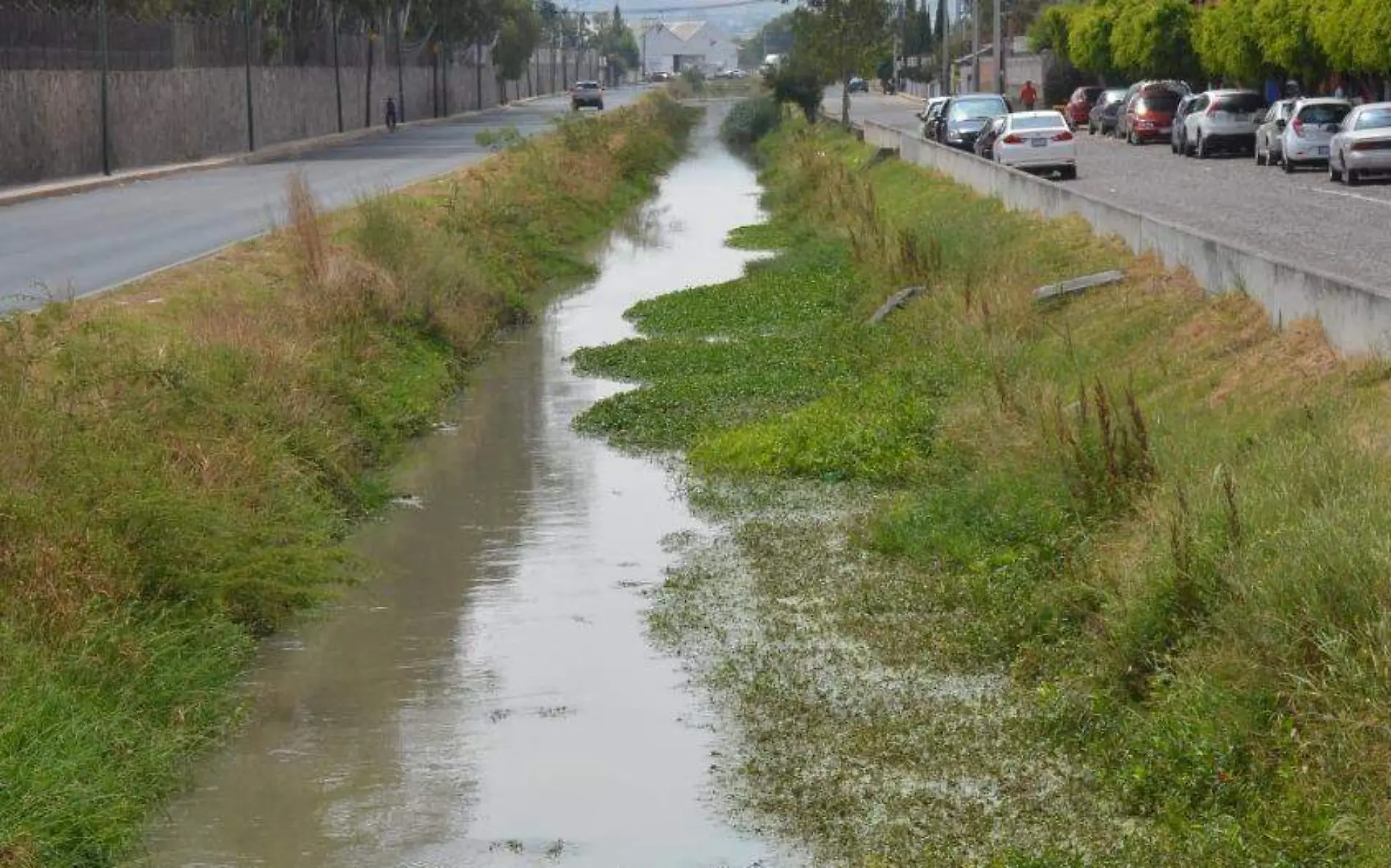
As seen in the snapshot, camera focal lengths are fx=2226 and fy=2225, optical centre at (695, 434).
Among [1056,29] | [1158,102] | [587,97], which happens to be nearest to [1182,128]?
[1158,102]

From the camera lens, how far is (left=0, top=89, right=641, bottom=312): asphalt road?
26.7 m

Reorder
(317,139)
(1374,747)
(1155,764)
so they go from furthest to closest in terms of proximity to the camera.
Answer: (317,139) < (1155,764) < (1374,747)

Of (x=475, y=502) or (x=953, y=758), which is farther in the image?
(x=475, y=502)

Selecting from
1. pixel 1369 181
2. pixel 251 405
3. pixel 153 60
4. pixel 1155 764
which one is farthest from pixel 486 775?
pixel 153 60

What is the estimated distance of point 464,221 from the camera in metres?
33.7

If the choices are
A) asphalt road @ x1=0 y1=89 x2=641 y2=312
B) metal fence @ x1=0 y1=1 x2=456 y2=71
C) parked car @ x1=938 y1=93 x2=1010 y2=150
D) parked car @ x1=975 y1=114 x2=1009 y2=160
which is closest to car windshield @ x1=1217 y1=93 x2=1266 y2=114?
parked car @ x1=975 y1=114 x2=1009 y2=160

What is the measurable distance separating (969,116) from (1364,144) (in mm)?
20333

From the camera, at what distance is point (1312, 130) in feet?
137

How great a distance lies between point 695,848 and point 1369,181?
31.3 meters

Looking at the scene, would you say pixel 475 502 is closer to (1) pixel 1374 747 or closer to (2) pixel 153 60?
(1) pixel 1374 747

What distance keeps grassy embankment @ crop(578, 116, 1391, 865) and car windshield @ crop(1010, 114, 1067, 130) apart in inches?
911

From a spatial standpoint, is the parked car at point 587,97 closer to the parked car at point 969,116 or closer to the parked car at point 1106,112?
the parked car at point 1106,112

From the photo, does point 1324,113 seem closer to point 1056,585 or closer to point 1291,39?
point 1291,39

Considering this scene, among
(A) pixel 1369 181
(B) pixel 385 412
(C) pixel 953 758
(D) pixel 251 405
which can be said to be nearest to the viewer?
(C) pixel 953 758
